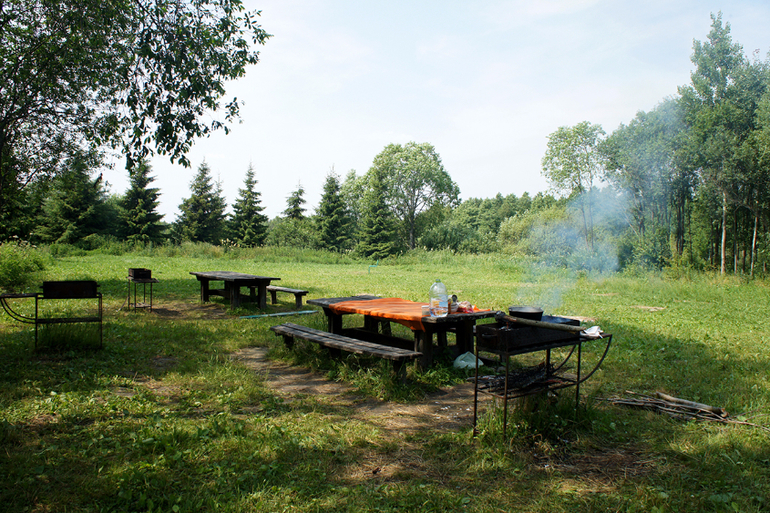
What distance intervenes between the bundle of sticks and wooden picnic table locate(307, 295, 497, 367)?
4.39ft

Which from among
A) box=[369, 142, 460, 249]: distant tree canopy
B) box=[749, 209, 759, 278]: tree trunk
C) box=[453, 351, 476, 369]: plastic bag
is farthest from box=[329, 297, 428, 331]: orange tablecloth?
box=[369, 142, 460, 249]: distant tree canopy

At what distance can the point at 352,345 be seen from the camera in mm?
4320

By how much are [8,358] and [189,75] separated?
3.61 metres

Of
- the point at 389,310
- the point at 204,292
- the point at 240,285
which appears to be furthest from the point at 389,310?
the point at 204,292

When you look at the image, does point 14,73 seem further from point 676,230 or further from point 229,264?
point 676,230

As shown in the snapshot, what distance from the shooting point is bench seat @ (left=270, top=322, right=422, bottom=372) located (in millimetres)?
3902

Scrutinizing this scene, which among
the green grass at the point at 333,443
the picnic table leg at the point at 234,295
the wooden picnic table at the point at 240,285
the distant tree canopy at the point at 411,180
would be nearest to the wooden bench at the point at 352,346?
the green grass at the point at 333,443

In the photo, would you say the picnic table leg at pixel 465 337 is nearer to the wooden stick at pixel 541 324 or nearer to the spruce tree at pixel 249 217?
the wooden stick at pixel 541 324

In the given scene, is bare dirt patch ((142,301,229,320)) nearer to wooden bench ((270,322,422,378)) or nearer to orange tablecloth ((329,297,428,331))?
wooden bench ((270,322,422,378))

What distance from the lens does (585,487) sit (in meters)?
2.45

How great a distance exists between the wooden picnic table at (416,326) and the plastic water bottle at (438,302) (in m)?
0.09

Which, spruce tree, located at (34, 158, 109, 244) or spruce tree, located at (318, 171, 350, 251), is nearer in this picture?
spruce tree, located at (34, 158, 109, 244)

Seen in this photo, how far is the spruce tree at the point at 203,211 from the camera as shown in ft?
112

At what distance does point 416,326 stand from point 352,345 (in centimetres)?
65
